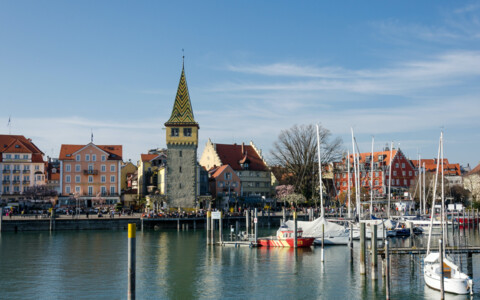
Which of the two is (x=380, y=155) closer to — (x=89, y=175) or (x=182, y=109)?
(x=182, y=109)

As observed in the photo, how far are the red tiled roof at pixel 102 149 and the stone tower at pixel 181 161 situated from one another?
14.3 metres

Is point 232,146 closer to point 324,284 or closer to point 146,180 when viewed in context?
point 146,180

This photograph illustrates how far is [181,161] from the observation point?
271ft

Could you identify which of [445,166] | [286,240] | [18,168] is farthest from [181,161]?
[445,166]

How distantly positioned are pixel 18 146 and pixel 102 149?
601 inches

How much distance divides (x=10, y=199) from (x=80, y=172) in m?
13.2

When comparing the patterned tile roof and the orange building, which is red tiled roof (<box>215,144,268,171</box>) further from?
the patterned tile roof

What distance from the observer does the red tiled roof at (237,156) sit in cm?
10719

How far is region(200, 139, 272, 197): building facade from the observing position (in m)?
106

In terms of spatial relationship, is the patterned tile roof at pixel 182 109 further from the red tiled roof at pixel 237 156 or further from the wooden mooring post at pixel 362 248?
the wooden mooring post at pixel 362 248

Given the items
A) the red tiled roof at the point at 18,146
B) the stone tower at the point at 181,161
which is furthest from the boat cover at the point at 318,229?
the red tiled roof at the point at 18,146

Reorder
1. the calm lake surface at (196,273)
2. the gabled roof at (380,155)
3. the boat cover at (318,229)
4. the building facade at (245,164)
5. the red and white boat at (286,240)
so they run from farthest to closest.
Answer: the gabled roof at (380,155) → the building facade at (245,164) → the boat cover at (318,229) → the red and white boat at (286,240) → the calm lake surface at (196,273)

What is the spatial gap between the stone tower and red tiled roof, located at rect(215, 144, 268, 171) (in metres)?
24.2

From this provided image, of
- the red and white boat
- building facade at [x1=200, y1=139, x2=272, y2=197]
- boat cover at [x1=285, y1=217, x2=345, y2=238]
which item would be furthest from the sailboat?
building facade at [x1=200, y1=139, x2=272, y2=197]
